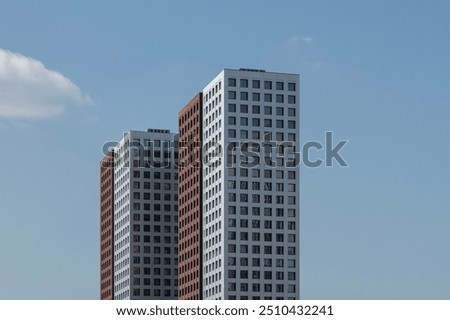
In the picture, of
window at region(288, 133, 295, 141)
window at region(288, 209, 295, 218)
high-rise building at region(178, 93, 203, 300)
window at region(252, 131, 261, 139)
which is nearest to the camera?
window at region(252, 131, 261, 139)

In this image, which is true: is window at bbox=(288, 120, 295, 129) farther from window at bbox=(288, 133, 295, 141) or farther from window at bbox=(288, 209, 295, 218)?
window at bbox=(288, 209, 295, 218)

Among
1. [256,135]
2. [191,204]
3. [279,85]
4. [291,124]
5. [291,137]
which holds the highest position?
[279,85]

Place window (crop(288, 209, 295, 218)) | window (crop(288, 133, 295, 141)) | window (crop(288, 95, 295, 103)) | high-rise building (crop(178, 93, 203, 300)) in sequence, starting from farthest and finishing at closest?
high-rise building (crop(178, 93, 203, 300)), window (crop(288, 95, 295, 103)), window (crop(288, 133, 295, 141)), window (crop(288, 209, 295, 218))

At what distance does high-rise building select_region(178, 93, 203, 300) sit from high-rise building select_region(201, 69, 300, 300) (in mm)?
9279

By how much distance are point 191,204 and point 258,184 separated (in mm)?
21377

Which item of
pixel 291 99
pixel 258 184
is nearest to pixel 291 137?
pixel 291 99

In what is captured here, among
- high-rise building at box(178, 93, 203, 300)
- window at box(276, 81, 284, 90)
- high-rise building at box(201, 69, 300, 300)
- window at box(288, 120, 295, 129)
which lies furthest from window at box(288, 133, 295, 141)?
high-rise building at box(178, 93, 203, 300)

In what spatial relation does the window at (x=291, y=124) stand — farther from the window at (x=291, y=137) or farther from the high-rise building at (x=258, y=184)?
the window at (x=291, y=137)

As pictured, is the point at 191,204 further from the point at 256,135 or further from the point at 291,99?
the point at 291,99

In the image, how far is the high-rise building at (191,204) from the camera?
185375mm

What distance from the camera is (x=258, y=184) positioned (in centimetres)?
17412

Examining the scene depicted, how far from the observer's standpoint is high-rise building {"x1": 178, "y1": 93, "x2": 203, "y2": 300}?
185 m
